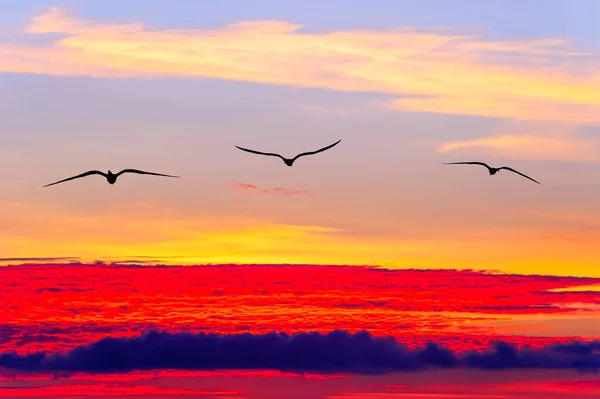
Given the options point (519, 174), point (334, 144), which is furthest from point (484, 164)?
point (334, 144)

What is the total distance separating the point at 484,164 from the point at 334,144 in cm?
3266

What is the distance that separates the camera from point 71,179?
10656 cm

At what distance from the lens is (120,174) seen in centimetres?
11038

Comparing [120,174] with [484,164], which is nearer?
[120,174]

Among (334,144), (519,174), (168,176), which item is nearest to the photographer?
(168,176)

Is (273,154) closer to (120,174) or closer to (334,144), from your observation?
(334,144)

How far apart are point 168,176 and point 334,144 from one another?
20373 millimetres

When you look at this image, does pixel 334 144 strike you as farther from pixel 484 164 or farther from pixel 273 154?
pixel 484 164

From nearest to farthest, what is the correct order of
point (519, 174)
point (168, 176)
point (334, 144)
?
point (168, 176) → point (334, 144) → point (519, 174)

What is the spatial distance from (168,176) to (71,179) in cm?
1859

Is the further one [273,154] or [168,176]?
[273,154]

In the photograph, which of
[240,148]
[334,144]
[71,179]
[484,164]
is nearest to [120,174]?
[71,179]

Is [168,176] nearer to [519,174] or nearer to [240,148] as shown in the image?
[240,148]

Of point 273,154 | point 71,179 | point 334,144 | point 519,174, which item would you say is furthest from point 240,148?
point 519,174
